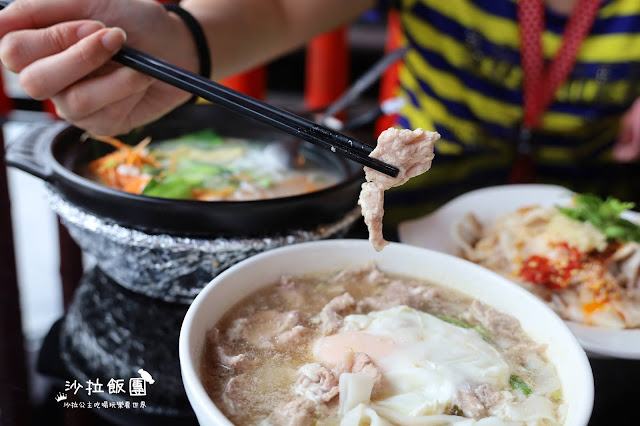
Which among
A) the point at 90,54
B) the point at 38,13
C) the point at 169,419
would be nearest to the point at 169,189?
the point at 90,54

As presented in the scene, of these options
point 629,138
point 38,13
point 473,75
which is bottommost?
point 629,138

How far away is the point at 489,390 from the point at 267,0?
5.39ft

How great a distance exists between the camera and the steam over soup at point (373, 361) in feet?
3.04

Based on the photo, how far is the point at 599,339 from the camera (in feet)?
4.31

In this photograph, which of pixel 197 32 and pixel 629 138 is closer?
pixel 197 32

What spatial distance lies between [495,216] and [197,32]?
1071 millimetres

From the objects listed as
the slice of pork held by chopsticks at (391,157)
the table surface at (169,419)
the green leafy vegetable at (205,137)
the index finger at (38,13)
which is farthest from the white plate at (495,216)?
the index finger at (38,13)

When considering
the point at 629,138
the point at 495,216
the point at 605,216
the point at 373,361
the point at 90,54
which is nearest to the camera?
the point at 373,361

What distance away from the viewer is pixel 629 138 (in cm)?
256

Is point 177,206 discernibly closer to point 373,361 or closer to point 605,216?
point 373,361

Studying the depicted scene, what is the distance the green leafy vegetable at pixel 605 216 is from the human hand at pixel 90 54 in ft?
3.79

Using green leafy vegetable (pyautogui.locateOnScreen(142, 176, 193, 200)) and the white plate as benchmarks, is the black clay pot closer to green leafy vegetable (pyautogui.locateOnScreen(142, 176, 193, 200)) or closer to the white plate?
green leafy vegetable (pyautogui.locateOnScreen(142, 176, 193, 200))

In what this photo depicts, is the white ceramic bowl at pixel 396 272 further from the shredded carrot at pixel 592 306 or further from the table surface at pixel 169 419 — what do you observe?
the shredded carrot at pixel 592 306

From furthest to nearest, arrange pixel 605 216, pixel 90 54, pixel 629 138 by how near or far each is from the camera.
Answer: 1. pixel 629 138
2. pixel 605 216
3. pixel 90 54
